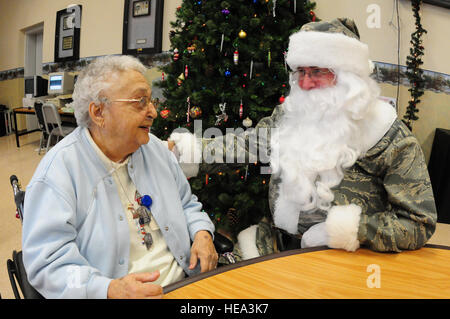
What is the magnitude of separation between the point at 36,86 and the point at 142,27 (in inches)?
143

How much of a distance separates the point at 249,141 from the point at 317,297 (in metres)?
1.02

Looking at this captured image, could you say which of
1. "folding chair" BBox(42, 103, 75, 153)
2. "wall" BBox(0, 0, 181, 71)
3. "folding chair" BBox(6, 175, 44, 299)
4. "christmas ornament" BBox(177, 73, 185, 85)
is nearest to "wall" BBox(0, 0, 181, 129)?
"wall" BBox(0, 0, 181, 71)

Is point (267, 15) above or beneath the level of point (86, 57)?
beneath

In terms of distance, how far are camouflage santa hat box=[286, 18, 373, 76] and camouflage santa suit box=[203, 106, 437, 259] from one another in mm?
325

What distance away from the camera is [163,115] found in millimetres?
2926

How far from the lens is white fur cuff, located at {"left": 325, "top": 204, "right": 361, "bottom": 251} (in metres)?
1.11

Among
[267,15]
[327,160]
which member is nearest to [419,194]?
[327,160]

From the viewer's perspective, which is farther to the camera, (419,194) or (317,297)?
(419,194)

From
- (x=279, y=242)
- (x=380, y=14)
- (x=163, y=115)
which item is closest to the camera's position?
(x=279, y=242)

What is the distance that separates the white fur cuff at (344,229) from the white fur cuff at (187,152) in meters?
0.72

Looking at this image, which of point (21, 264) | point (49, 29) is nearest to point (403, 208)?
point (21, 264)

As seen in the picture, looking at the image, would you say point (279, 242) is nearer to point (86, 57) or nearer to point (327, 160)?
A: point (327, 160)

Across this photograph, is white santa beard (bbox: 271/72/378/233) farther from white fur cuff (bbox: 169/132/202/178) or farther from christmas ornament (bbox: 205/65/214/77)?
christmas ornament (bbox: 205/65/214/77)

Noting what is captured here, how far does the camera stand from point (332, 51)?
1.36 meters
